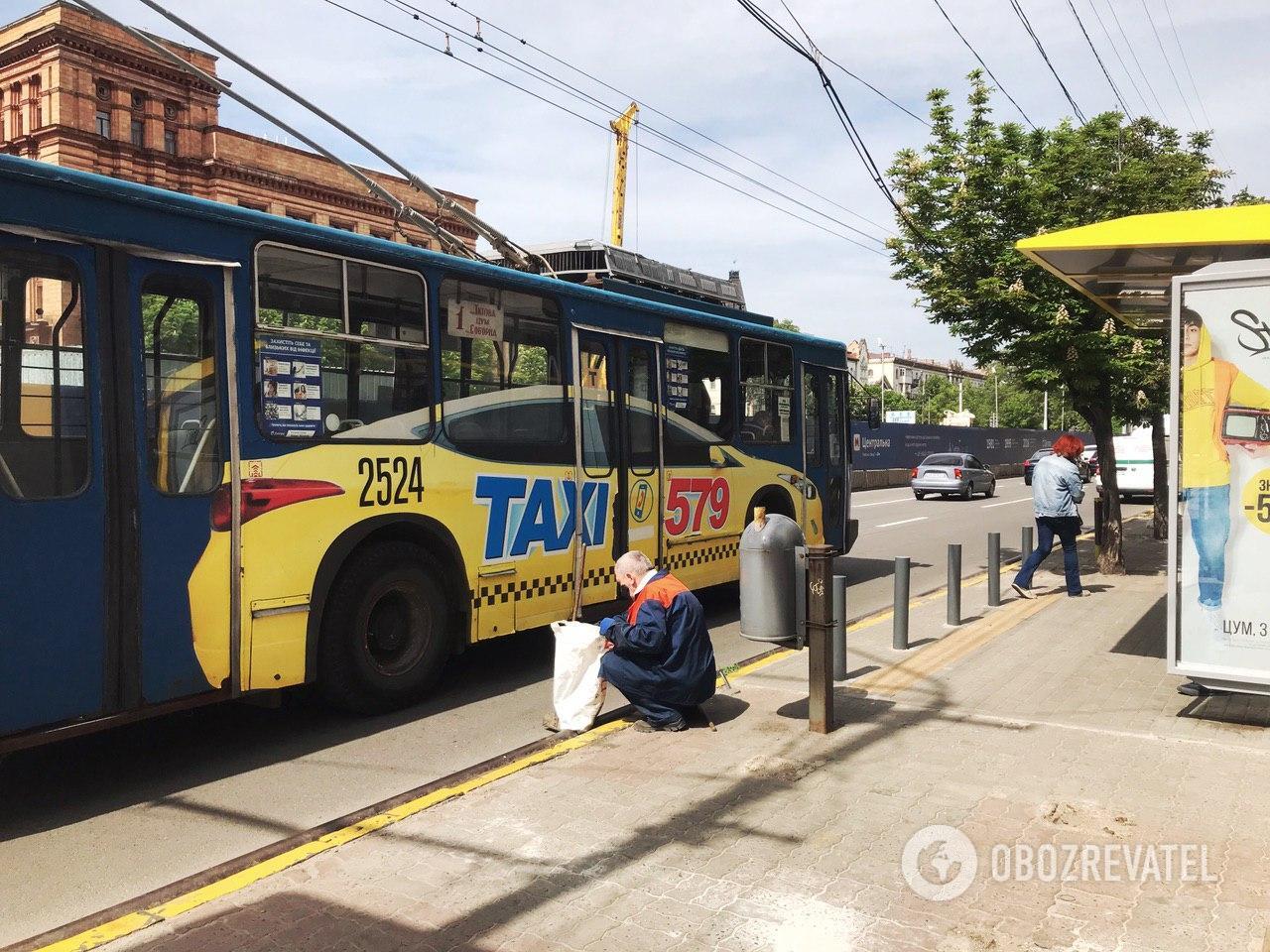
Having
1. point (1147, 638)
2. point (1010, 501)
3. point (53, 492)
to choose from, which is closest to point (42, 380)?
point (53, 492)

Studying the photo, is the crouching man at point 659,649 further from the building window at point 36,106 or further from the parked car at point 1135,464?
the building window at point 36,106

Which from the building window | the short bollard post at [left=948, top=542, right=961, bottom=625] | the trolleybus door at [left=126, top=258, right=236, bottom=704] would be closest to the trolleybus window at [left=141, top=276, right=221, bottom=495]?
the trolleybus door at [left=126, top=258, right=236, bottom=704]

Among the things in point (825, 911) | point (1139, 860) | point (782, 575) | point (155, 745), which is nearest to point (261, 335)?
point (155, 745)

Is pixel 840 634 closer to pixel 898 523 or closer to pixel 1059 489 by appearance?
pixel 1059 489

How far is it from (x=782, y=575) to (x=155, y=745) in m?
3.91

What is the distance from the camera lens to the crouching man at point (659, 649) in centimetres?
618

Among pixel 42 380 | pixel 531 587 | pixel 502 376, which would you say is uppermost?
pixel 502 376

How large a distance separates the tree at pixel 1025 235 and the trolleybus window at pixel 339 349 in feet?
26.8

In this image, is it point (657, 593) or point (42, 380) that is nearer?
point (42, 380)

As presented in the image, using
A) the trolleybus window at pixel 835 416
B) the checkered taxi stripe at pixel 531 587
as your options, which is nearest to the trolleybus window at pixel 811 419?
the trolleybus window at pixel 835 416

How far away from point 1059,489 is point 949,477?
21863 mm

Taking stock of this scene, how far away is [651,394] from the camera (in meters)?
9.34

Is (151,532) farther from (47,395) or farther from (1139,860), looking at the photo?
(1139,860)

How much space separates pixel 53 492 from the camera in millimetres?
4965
